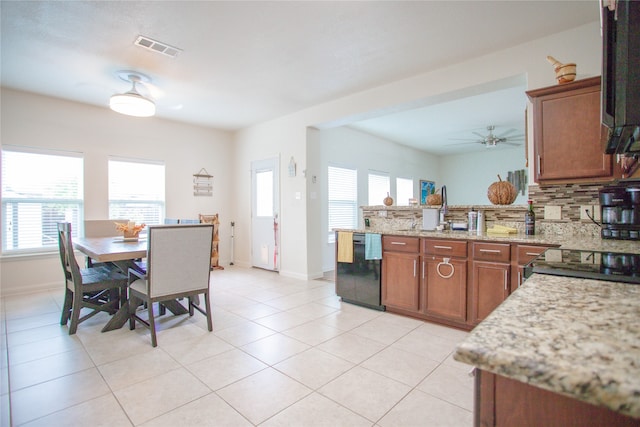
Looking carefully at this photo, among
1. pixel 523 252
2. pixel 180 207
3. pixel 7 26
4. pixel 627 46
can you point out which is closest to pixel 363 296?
pixel 523 252

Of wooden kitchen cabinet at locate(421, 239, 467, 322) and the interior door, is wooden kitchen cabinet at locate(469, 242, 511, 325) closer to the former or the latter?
wooden kitchen cabinet at locate(421, 239, 467, 322)

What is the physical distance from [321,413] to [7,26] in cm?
392

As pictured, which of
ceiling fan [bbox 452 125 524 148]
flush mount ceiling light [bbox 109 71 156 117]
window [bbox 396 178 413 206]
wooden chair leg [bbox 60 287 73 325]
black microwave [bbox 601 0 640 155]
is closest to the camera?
black microwave [bbox 601 0 640 155]

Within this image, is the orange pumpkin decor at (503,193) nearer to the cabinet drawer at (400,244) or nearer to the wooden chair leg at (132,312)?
the cabinet drawer at (400,244)

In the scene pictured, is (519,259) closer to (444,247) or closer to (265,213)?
(444,247)

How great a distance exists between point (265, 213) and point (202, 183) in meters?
1.37

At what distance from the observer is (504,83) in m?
3.22

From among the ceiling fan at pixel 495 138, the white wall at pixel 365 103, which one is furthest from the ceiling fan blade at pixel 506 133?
the white wall at pixel 365 103

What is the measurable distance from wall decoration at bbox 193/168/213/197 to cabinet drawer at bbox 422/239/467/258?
14.3ft

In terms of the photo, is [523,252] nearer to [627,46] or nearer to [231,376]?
[627,46]

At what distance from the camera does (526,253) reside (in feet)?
8.23

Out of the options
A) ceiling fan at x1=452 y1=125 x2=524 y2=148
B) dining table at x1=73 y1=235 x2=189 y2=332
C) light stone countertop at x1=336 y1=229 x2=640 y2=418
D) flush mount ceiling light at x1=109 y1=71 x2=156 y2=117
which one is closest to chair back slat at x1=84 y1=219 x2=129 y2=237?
dining table at x1=73 y1=235 x2=189 y2=332

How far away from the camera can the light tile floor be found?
173 cm

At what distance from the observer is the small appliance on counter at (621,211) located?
2.15 m
